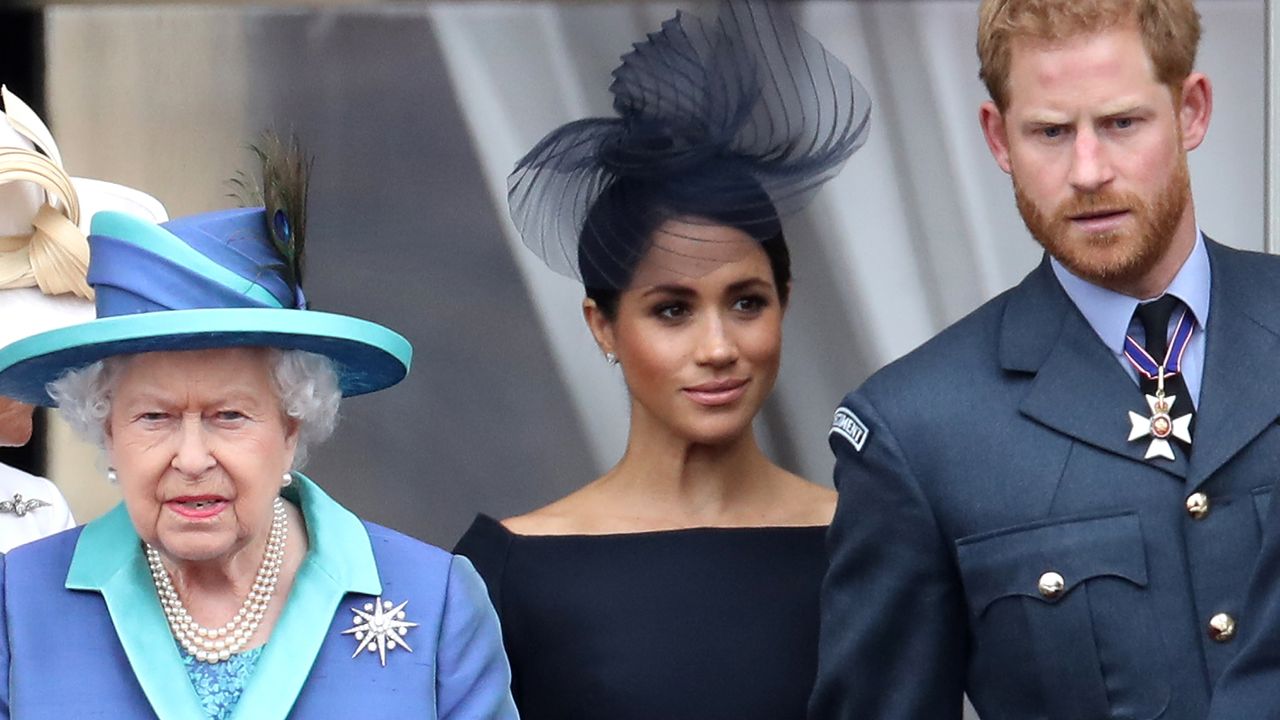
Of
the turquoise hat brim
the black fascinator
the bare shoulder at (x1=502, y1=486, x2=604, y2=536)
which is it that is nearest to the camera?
the turquoise hat brim

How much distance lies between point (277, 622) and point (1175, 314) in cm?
134

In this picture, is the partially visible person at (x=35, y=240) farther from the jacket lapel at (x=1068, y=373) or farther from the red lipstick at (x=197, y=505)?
the jacket lapel at (x=1068, y=373)

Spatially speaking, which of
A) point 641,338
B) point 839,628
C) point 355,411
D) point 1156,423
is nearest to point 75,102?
point 355,411

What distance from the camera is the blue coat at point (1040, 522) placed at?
3135 mm

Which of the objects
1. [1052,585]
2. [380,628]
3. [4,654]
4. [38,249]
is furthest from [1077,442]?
[38,249]

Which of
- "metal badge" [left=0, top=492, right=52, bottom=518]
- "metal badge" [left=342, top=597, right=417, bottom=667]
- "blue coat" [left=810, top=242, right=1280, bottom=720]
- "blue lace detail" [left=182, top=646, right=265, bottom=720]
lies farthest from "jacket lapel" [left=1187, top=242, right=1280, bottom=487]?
"metal badge" [left=0, top=492, right=52, bottom=518]

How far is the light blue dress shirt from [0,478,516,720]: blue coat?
99 cm

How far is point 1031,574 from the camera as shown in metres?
3.19

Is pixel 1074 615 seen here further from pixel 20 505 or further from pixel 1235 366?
pixel 20 505

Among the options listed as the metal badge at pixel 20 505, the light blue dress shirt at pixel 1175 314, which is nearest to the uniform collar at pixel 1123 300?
the light blue dress shirt at pixel 1175 314

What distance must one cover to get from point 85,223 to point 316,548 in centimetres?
99

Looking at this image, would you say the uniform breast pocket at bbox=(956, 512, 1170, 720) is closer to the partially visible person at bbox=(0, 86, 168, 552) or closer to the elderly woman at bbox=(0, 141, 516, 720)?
the elderly woman at bbox=(0, 141, 516, 720)

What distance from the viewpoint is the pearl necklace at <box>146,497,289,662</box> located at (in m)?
3.20

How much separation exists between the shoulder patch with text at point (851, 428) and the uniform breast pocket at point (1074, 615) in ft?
0.73
